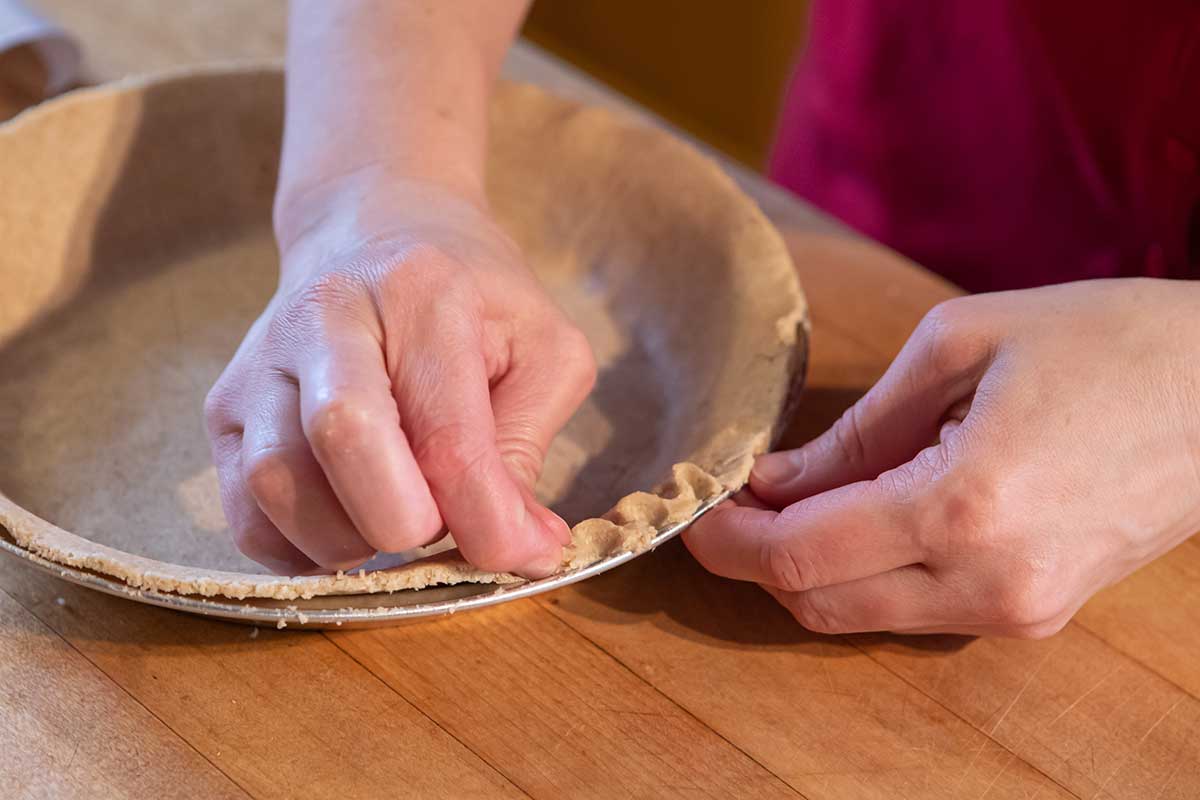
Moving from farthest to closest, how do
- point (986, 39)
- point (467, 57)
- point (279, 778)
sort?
1. point (986, 39)
2. point (467, 57)
3. point (279, 778)

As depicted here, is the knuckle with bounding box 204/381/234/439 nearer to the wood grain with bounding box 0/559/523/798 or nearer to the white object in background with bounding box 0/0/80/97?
the wood grain with bounding box 0/559/523/798

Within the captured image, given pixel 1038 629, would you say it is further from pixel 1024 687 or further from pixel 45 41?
pixel 45 41

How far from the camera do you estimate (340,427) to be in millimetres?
542

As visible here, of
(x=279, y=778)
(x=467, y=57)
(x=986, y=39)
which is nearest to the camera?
(x=279, y=778)

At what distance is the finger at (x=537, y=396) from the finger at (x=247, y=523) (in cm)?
13

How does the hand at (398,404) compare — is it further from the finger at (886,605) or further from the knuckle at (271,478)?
the finger at (886,605)

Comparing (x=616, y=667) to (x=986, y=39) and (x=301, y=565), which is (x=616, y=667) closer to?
(x=301, y=565)

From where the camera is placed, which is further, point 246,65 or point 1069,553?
point 246,65

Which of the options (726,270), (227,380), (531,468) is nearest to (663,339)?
(726,270)

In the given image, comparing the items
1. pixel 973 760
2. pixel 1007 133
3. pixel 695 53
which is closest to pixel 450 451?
pixel 973 760

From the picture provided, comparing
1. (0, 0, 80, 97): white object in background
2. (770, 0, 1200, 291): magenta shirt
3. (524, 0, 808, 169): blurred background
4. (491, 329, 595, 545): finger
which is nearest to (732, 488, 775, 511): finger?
(491, 329, 595, 545): finger

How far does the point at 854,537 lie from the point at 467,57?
18.0 inches

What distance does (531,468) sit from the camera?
0.65 metres

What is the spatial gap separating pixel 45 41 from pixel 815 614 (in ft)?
2.81
